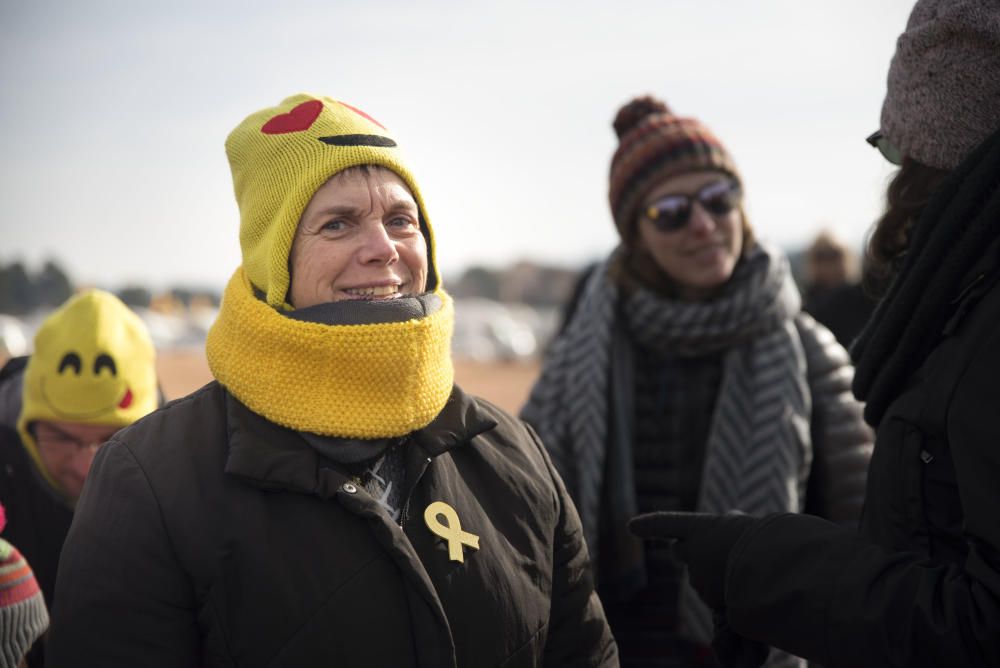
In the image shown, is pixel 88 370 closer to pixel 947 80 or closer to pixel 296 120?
pixel 296 120

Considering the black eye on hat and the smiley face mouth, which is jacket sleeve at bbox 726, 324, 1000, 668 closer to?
the black eye on hat

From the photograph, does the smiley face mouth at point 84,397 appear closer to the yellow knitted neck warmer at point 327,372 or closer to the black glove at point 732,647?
the yellow knitted neck warmer at point 327,372

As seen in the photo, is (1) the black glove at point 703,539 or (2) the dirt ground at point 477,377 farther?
(2) the dirt ground at point 477,377

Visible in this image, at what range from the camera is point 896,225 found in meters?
2.02

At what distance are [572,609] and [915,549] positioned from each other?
72 cm

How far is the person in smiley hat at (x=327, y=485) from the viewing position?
154 centimetres

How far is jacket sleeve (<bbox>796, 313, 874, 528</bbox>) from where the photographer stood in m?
2.81

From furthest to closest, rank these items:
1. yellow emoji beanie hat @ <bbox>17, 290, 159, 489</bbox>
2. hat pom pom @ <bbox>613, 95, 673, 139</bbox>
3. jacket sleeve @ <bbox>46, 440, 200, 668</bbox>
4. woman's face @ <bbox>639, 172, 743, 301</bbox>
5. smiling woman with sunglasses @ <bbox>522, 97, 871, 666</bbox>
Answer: hat pom pom @ <bbox>613, 95, 673, 139</bbox> < woman's face @ <bbox>639, 172, 743, 301</bbox> < smiling woman with sunglasses @ <bbox>522, 97, 871, 666</bbox> < yellow emoji beanie hat @ <bbox>17, 290, 159, 489</bbox> < jacket sleeve @ <bbox>46, 440, 200, 668</bbox>

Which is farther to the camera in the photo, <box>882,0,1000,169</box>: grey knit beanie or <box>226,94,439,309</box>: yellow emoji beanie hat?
<box>226,94,439,309</box>: yellow emoji beanie hat

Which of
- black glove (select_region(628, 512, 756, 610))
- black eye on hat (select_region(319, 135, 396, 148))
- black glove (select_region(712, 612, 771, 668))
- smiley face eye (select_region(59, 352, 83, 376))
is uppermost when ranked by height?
black eye on hat (select_region(319, 135, 396, 148))

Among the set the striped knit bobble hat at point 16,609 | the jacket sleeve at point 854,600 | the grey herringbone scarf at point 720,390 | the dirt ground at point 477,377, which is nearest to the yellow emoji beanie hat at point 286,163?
the striped knit bobble hat at point 16,609

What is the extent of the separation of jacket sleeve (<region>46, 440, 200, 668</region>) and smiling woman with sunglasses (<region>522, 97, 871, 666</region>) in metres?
1.69

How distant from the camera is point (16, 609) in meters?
1.95

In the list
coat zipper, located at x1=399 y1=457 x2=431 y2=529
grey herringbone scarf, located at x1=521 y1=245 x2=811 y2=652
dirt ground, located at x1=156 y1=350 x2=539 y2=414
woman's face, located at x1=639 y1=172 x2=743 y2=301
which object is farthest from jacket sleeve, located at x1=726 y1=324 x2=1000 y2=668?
dirt ground, located at x1=156 y1=350 x2=539 y2=414
